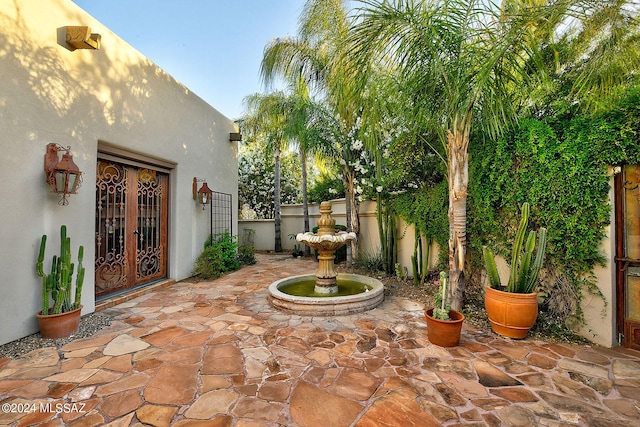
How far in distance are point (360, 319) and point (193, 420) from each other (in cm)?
228

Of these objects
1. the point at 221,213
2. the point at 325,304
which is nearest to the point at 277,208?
the point at 221,213

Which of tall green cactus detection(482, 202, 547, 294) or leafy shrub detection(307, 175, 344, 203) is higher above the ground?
leafy shrub detection(307, 175, 344, 203)

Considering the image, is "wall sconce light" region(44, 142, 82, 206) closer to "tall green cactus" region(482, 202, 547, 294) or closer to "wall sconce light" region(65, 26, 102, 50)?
"wall sconce light" region(65, 26, 102, 50)

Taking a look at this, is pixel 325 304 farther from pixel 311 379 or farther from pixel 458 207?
pixel 458 207

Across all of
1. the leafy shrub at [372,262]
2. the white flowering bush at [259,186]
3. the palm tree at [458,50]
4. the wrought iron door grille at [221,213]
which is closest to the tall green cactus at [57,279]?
the wrought iron door grille at [221,213]

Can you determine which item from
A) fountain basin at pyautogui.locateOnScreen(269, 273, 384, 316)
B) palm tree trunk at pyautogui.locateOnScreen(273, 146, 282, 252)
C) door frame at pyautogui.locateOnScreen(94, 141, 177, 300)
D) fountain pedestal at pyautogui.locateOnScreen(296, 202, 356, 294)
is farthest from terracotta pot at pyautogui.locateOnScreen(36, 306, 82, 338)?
palm tree trunk at pyautogui.locateOnScreen(273, 146, 282, 252)

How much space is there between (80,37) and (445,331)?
17.6 ft

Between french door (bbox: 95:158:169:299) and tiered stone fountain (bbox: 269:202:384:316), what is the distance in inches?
99.8

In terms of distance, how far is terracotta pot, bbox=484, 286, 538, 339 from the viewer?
296 cm

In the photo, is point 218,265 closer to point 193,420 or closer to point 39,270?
point 39,270

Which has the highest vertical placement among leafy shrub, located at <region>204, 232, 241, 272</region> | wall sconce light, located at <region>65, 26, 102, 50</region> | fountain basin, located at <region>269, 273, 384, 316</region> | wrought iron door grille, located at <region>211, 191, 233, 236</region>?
wall sconce light, located at <region>65, 26, 102, 50</region>

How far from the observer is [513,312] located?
2998 millimetres

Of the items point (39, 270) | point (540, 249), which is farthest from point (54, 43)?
point (540, 249)

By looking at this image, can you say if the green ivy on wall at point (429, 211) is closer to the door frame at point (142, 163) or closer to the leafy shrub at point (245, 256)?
the leafy shrub at point (245, 256)
